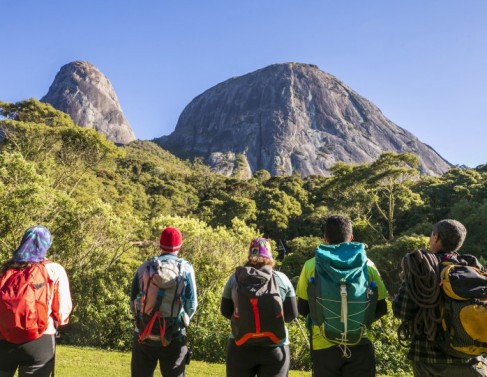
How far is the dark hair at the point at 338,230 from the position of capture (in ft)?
9.18

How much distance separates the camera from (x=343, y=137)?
323ft

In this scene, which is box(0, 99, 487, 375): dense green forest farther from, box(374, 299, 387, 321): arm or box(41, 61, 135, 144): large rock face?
box(41, 61, 135, 144): large rock face

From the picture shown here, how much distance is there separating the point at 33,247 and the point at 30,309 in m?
0.43

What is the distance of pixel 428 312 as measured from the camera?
2367 mm

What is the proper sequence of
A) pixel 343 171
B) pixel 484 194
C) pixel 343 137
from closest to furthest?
pixel 484 194 < pixel 343 171 < pixel 343 137

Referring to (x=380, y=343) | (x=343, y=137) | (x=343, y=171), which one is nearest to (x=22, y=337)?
(x=380, y=343)

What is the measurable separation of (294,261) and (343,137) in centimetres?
7930

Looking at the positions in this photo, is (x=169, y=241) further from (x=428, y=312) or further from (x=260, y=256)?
(x=428, y=312)

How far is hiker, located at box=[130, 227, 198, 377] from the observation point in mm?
2930

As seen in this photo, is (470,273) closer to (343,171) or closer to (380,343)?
(380,343)

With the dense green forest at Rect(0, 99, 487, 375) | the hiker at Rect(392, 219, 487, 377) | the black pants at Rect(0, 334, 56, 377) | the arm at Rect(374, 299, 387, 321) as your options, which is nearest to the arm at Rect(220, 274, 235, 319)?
the arm at Rect(374, 299, 387, 321)

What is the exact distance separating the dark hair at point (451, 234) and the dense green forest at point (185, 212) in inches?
259

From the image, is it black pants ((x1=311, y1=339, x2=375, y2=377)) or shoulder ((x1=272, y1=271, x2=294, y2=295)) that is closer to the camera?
black pants ((x1=311, y1=339, x2=375, y2=377))

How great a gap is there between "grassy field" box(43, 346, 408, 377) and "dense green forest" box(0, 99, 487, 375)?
1554 mm
